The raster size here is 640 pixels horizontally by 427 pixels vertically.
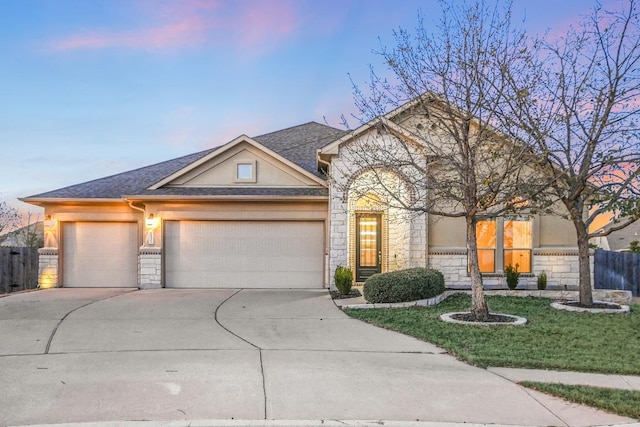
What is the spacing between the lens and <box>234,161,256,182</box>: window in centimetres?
1631

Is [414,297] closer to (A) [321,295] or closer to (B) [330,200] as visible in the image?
(A) [321,295]

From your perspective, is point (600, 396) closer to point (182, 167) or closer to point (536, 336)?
point (536, 336)

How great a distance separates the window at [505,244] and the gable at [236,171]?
5.56 metres

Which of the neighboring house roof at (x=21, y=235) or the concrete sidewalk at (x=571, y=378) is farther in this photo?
the neighboring house roof at (x=21, y=235)

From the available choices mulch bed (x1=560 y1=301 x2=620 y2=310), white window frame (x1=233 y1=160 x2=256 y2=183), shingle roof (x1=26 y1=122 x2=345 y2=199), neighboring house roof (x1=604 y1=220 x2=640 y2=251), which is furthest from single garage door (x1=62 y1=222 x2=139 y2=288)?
neighboring house roof (x1=604 y1=220 x2=640 y2=251)

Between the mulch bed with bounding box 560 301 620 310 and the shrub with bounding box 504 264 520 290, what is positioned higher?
the shrub with bounding box 504 264 520 290

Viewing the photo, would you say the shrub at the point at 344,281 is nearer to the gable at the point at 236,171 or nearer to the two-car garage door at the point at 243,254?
the two-car garage door at the point at 243,254

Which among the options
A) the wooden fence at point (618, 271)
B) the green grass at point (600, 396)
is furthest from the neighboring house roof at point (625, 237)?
the green grass at point (600, 396)

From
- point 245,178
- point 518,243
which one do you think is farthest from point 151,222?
point 518,243

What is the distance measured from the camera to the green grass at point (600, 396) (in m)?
5.14

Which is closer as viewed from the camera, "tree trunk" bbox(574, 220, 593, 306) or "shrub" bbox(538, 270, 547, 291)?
"tree trunk" bbox(574, 220, 593, 306)

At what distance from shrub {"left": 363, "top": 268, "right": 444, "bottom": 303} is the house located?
2.31 meters

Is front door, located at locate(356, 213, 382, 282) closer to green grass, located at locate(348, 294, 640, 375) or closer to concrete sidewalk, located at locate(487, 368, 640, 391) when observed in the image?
green grass, located at locate(348, 294, 640, 375)

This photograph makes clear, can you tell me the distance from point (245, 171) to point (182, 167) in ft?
8.63
